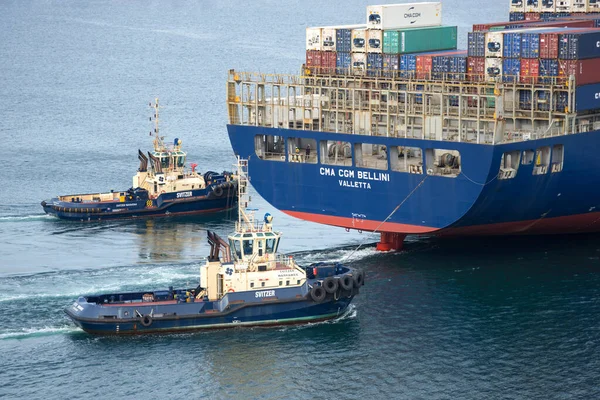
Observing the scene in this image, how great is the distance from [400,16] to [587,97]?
39.0 feet

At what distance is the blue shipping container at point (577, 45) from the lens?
68000mm

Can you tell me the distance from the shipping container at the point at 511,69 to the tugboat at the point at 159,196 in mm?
21462

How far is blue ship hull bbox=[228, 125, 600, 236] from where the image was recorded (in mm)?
67188

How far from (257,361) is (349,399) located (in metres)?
5.10

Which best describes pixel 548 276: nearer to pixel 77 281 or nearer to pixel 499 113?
pixel 499 113

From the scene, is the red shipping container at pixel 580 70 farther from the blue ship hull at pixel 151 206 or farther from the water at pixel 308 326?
the blue ship hull at pixel 151 206

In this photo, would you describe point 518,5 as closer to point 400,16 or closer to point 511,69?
point 400,16

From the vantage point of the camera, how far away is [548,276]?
67.2m

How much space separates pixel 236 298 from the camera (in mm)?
57906

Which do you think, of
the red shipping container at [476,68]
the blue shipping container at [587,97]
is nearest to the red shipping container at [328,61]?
the red shipping container at [476,68]

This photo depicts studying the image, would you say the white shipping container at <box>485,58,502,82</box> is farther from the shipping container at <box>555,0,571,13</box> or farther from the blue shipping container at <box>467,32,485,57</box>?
the shipping container at <box>555,0,571,13</box>

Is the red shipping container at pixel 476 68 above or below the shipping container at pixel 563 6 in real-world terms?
below

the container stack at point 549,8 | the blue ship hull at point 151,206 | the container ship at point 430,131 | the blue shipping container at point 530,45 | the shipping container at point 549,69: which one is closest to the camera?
the container ship at point 430,131

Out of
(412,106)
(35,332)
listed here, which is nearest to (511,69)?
(412,106)
